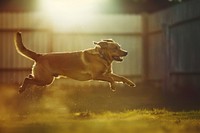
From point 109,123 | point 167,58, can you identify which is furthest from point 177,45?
point 109,123

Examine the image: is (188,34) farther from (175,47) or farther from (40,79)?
(40,79)

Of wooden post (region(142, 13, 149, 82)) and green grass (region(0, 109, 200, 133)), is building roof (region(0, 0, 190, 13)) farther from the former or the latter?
green grass (region(0, 109, 200, 133))

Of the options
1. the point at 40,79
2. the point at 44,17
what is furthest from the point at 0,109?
the point at 44,17

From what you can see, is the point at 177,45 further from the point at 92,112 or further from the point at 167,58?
the point at 92,112

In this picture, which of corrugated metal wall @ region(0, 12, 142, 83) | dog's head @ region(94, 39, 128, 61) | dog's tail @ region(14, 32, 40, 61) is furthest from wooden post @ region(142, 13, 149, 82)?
dog's tail @ region(14, 32, 40, 61)

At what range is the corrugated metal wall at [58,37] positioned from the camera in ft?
52.3

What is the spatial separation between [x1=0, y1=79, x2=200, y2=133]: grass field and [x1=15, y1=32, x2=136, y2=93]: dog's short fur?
65 cm

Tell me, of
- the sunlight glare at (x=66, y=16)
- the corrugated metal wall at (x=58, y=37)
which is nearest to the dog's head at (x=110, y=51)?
the corrugated metal wall at (x=58, y=37)

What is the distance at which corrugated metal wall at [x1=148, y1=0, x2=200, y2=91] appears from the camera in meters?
12.7

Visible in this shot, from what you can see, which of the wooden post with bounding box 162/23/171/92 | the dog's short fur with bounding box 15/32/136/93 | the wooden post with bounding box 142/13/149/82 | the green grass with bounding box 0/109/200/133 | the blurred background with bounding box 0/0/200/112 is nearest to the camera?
the green grass with bounding box 0/109/200/133

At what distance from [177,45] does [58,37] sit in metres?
4.14

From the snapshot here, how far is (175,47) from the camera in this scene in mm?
13969

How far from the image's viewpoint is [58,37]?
16.2m

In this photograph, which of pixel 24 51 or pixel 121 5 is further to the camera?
pixel 121 5
